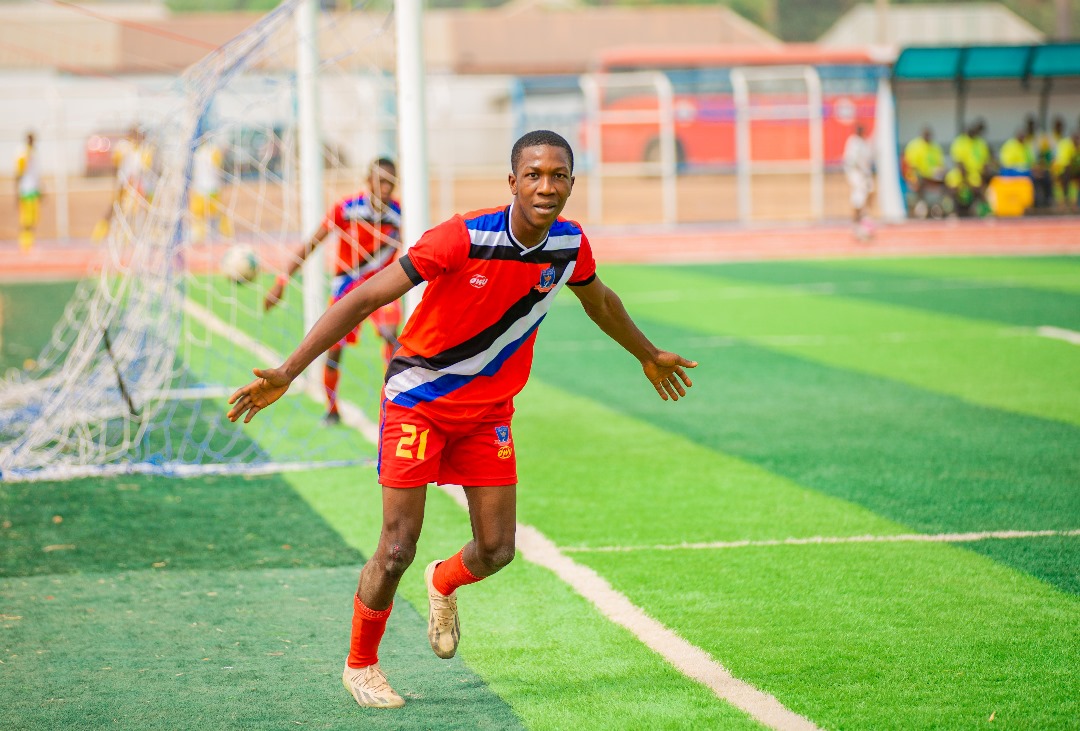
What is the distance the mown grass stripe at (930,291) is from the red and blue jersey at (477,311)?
11.0 meters

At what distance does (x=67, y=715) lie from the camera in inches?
181

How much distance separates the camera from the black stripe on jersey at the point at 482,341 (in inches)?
184

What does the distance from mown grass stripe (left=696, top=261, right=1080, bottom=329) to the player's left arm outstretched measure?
10418 mm

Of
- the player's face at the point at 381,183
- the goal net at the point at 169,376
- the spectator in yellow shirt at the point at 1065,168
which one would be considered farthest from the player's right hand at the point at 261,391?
the spectator in yellow shirt at the point at 1065,168

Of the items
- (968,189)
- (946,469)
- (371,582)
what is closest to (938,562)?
(946,469)

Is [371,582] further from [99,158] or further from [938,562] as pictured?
[99,158]

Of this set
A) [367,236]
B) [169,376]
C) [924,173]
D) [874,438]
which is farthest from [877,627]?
[924,173]

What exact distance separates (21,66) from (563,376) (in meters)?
38.7

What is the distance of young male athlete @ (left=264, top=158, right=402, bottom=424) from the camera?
9578 millimetres

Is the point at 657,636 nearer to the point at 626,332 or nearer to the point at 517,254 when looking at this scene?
the point at 626,332

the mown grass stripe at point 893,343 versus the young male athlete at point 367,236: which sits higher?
the young male athlete at point 367,236

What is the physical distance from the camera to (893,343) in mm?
13461

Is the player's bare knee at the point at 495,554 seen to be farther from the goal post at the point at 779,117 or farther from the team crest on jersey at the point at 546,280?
the goal post at the point at 779,117

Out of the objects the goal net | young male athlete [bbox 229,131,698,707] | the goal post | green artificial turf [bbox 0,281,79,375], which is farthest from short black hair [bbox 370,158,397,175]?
the goal post
